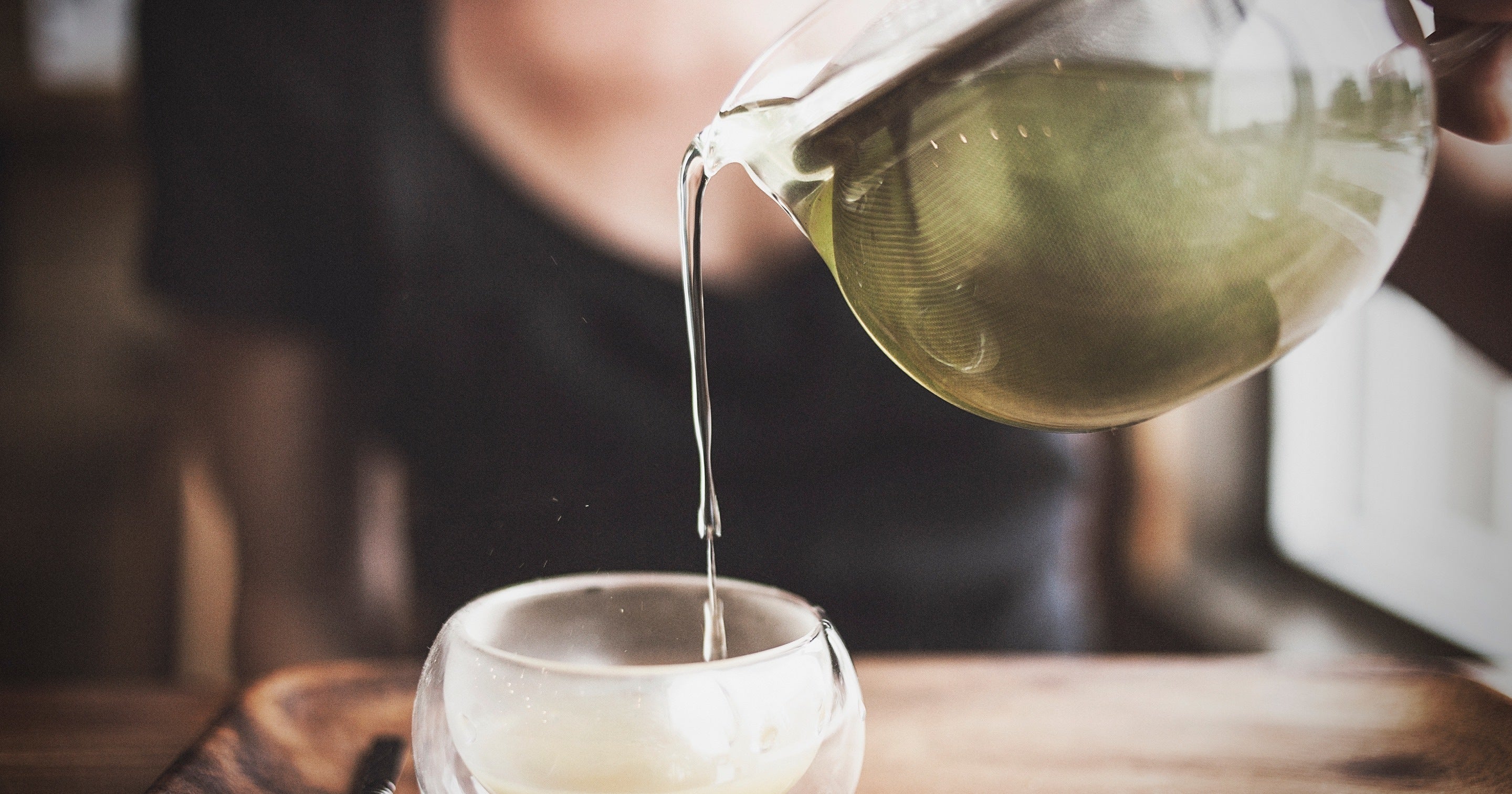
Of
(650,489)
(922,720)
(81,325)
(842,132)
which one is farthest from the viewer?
(81,325)

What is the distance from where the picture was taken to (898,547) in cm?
95

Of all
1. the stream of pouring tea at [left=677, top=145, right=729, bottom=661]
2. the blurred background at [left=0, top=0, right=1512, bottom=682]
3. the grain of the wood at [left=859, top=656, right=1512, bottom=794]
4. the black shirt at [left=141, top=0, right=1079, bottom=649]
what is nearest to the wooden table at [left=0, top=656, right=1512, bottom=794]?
the grain of the wood at [left=859, top=656, right=1512, bottom=794]

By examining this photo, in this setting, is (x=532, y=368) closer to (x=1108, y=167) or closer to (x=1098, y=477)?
(x=1098, y=477)

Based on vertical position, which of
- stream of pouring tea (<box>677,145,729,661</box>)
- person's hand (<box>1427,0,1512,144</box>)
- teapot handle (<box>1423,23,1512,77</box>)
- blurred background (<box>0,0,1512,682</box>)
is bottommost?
blurred background (<box>0,0,1512,682</box>)

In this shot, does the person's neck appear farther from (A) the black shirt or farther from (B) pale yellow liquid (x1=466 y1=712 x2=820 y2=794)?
(B) pale yellow liquid (x1=466 y1=712 x2=820 y2=794)

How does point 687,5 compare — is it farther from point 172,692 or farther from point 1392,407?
point 1392,407

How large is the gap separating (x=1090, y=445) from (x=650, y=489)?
45 centimetres

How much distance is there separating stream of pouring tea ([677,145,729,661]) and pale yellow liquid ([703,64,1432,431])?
39 mm

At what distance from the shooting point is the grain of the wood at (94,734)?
0.49m

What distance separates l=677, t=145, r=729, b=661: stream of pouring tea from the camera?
37 centimetres

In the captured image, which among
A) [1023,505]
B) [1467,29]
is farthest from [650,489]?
[1467,29]

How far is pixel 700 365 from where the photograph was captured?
382mm

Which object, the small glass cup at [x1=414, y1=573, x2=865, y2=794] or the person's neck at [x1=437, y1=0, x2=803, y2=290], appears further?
the person's neck at [x1=437, y1=0, x2=803, y2=290]

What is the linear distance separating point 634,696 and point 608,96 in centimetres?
79
